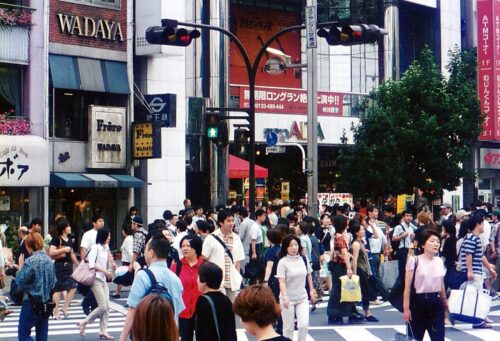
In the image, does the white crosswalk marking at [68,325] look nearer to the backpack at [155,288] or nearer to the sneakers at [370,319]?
the sneakers at [370,319]

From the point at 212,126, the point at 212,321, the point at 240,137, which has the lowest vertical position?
the point at 212,321

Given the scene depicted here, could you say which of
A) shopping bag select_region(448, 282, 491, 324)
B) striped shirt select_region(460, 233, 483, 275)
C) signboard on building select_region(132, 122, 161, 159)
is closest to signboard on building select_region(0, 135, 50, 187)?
signboard on building select_region(132, 122, 161, 159)

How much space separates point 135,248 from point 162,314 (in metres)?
13.7

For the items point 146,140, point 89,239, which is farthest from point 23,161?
point 89,239

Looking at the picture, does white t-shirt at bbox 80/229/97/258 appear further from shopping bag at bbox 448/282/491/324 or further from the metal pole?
the metal pole

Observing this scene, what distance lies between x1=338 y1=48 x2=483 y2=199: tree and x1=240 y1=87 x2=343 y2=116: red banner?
5455 mm

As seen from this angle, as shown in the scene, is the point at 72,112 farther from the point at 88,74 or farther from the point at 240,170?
the point at 240,170

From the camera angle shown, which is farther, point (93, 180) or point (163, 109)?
point (163, 109)

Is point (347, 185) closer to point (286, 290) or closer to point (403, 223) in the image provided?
point (403, 223)

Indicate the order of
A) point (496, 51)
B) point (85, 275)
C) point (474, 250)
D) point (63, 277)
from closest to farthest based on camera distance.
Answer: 1. point (474, 250)
2. point (85, 275)
3. point (63, 277)
4. point (496, 51)

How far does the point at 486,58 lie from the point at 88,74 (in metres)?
25.4

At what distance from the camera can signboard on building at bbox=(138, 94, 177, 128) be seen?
3278 cm

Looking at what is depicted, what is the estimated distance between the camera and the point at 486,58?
50.4m

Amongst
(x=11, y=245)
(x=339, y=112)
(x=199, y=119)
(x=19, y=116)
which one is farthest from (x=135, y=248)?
(x=339, y=112)
